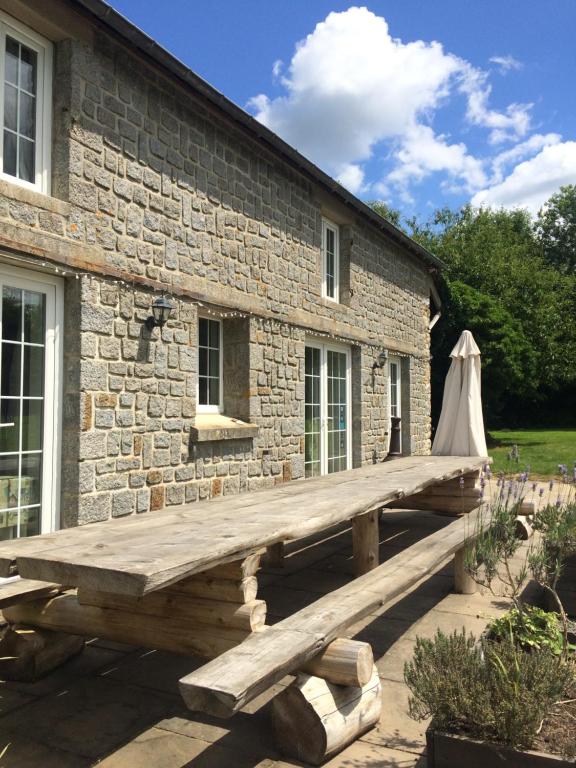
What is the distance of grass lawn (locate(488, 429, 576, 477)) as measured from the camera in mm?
13625

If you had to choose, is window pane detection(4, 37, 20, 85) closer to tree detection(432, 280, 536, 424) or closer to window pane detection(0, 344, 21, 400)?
window pane detection(0, 344, 21, 400)

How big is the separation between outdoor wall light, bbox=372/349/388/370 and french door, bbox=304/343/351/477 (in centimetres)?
73

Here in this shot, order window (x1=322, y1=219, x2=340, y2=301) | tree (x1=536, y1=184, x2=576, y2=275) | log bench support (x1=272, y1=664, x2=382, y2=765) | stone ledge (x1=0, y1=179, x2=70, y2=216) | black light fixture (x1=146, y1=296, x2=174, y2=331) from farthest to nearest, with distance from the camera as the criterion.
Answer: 1. tree (x1=536, y1=184, x2=576, y2=275)
2. window (x1=322, y1=219, x2=340, y2=301)
3. black light fixture (x1=146, y1=296, x2=174, y2=331)
4. stone ledge (x1=0, y1=179, x2=70, y2=216)
5. log bench support (x1=272, y1=664, x2=382, y2=765)

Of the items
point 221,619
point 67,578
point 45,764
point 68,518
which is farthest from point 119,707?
point 68,518

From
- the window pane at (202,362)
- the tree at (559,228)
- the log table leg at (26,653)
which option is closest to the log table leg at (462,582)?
the log table leg at (26,653)

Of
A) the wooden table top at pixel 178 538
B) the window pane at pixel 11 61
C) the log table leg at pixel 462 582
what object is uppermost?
the window pane at pixel 11 61

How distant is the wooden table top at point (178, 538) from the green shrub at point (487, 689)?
857 millimetres

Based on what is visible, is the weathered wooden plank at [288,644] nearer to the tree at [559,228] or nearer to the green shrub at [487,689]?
the green shrub at [487,689]

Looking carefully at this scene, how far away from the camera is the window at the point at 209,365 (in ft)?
23.4

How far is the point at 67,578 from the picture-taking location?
7.74ft

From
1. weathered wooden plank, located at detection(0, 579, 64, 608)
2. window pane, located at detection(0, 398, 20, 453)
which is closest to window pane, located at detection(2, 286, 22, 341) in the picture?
window pane, located at detection(0, 398, 20, 453)

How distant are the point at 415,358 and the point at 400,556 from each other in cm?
933

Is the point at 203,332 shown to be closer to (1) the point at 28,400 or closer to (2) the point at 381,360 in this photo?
(1) the point at 28,400

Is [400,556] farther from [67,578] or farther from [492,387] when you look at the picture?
[492,387]
